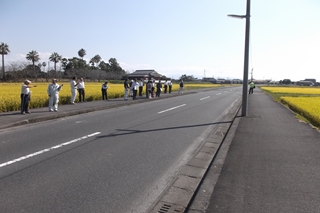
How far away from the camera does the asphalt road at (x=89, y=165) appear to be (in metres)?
3.73

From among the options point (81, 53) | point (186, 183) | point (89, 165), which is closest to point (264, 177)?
point (186, 183)

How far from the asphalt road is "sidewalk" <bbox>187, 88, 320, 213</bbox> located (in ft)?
2.78

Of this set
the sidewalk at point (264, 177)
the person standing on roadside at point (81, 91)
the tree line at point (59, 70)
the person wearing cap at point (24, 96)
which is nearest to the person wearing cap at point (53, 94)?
the person wearing cap at point (24, 96)

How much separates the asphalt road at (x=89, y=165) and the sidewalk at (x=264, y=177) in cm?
85

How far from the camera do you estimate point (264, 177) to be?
455 centimetres

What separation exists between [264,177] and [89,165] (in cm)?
323

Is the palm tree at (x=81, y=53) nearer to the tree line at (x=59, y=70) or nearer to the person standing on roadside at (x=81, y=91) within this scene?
the tree line at (x=59, y=70)

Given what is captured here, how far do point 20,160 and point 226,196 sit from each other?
4.11 meters

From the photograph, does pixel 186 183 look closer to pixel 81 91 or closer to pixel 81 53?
pixel 81 91

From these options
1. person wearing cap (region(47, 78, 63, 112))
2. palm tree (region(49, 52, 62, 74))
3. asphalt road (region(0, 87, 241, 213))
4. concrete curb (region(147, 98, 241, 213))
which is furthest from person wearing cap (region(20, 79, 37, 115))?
palm tree (region(49, 52, 62, 74))

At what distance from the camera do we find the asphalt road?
3727mm

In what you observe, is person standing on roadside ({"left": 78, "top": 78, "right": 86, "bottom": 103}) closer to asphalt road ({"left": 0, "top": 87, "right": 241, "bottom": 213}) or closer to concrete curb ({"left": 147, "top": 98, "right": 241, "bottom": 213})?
asphalt road ({"left": 0, "top": 87, "right": 241, "bottom": 213})

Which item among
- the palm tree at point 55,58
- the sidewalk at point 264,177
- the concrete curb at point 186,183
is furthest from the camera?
the palm tree at point 55,58

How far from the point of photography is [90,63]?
3610 inches
